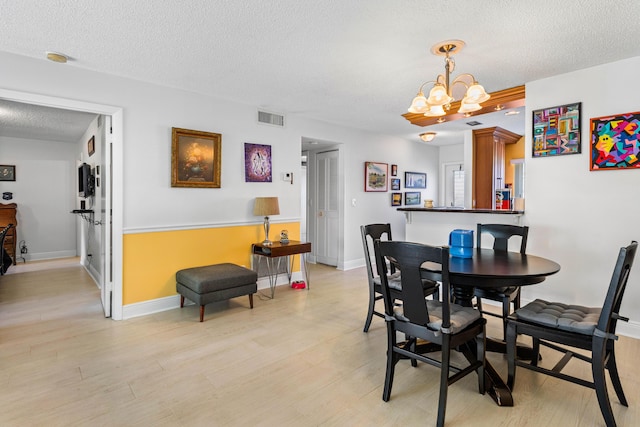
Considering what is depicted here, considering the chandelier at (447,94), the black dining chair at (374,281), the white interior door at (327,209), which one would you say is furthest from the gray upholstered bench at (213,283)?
the white interior door at (327,209)

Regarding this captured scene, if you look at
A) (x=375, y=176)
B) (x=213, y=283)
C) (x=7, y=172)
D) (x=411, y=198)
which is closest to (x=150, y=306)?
(x=213, y=283)

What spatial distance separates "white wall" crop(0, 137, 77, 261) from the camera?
6.30 metres

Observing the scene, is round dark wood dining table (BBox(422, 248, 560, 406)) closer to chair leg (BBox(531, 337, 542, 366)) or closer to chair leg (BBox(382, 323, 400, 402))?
chair leg (BBox(531, 337, 542, 366))

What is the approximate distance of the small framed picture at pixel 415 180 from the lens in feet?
22.6

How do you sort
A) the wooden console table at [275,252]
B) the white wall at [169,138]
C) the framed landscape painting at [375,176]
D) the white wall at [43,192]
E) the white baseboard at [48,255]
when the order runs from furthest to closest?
the white baseboard at [48,255]
the white wall at [43,192]
the framed landscape painting at [375,176]
the wooden console table at [275,252]
the white wall at [169,138]

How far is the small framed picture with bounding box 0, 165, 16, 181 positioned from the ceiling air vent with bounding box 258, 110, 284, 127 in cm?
514

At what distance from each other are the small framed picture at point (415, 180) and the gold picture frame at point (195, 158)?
4.08 m

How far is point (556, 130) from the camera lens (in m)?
3.35

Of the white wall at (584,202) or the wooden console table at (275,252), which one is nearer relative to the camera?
the white wall at (584,202)

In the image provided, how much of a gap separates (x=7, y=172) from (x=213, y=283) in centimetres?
559

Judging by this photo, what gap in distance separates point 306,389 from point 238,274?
1679mm

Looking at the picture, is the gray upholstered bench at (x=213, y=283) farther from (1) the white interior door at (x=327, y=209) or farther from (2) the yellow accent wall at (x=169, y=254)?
(1) the white interior door at (x=327, y=209)

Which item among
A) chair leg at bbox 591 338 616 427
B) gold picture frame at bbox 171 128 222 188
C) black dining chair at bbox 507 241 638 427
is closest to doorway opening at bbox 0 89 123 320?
gold picture frame at bbox 171 128 222 188

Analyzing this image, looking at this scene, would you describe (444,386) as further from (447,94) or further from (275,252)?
(275,252)
